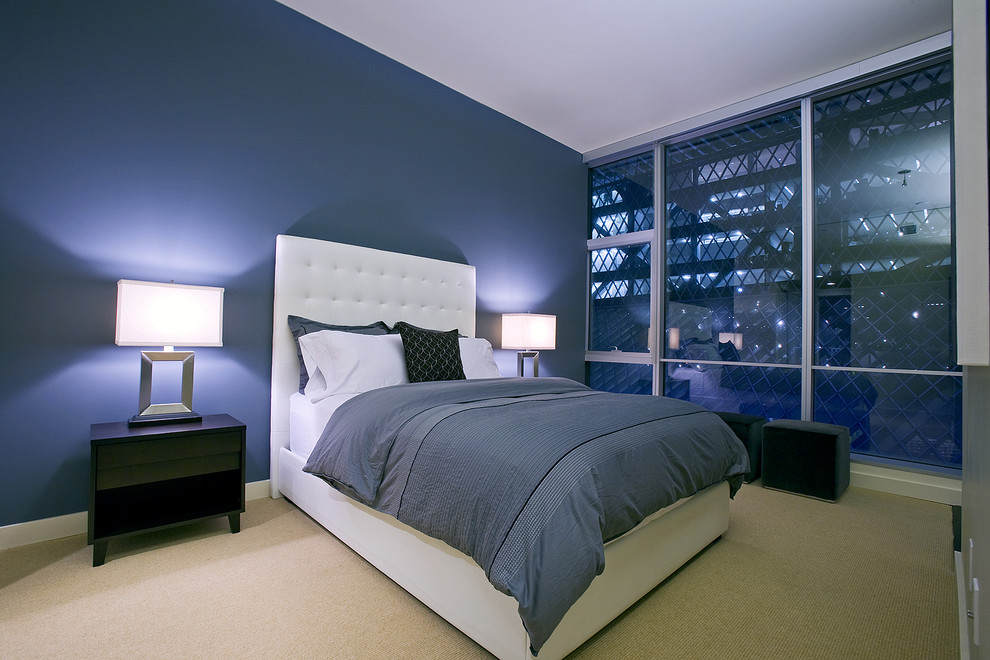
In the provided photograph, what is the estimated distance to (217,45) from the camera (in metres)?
2.67

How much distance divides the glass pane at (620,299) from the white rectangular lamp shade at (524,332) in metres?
1.14

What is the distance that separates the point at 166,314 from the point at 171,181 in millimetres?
814

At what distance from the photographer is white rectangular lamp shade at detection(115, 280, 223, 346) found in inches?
83.4

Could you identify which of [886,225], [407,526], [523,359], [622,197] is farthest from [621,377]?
[407,526]

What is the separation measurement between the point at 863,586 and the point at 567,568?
151cm

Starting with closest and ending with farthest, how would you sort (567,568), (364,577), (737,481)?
(567,568), (364,577), (737,481)

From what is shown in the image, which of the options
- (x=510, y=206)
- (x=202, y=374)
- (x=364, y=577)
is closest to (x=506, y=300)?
(x=510, y=206)

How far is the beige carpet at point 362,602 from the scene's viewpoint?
4.92ft

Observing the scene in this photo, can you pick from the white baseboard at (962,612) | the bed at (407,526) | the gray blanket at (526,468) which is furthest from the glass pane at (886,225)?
the bed at (407,526)

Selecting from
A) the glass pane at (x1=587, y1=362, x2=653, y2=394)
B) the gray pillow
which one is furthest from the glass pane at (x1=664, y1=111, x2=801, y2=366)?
the gray pillow

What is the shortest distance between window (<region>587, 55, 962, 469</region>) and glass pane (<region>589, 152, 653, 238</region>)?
0.09 ft

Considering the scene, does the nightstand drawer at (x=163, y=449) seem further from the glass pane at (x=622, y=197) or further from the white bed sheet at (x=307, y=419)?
the glass pane at (x=622, y=197)

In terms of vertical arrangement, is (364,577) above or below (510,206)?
below

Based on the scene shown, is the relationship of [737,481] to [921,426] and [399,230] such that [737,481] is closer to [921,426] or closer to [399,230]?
[921,426]
